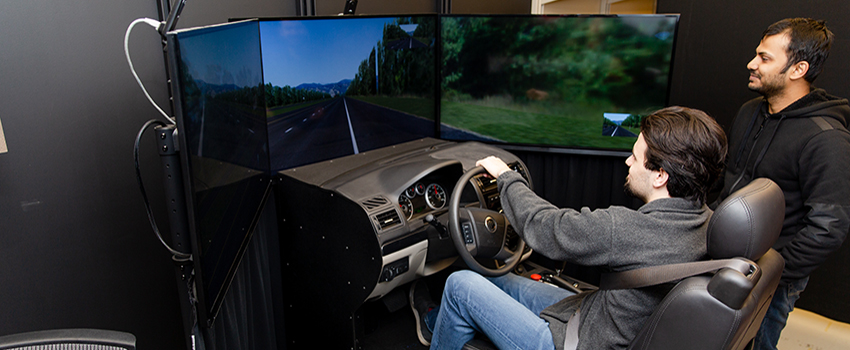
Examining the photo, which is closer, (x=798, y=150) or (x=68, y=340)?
(x=68, y=340)

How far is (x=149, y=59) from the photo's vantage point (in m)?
1.78

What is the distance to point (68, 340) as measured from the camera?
1036 mm

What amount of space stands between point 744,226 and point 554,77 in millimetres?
1735

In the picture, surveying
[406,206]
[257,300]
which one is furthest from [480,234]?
[257,300]

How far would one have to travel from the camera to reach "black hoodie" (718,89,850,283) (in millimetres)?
1565

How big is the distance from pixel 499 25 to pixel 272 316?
6.20ft

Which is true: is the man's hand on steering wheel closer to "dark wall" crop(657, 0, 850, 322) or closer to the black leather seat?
the black leather seat

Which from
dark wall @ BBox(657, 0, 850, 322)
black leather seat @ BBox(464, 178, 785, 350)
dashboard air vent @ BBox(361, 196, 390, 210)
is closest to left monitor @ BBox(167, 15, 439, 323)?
dashboard air vent @ BBox(361, 196, 390, 210)

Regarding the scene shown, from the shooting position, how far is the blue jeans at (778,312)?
1.73 metres

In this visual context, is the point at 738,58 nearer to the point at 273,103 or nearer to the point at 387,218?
the point at 387,218

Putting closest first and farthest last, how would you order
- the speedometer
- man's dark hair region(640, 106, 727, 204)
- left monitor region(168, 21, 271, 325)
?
left monitor region(168, 21, 271, 325), man's dark hair region(640, 106, 727, 204), the speedometer

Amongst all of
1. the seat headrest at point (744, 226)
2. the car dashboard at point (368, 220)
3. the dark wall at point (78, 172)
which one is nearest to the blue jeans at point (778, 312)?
the seat headrest at point (744, 226)

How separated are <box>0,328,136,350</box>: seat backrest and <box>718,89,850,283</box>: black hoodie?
202 centimetres

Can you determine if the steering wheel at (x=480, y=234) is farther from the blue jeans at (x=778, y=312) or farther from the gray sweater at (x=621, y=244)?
the blue jeans at (x=778, y=312)
